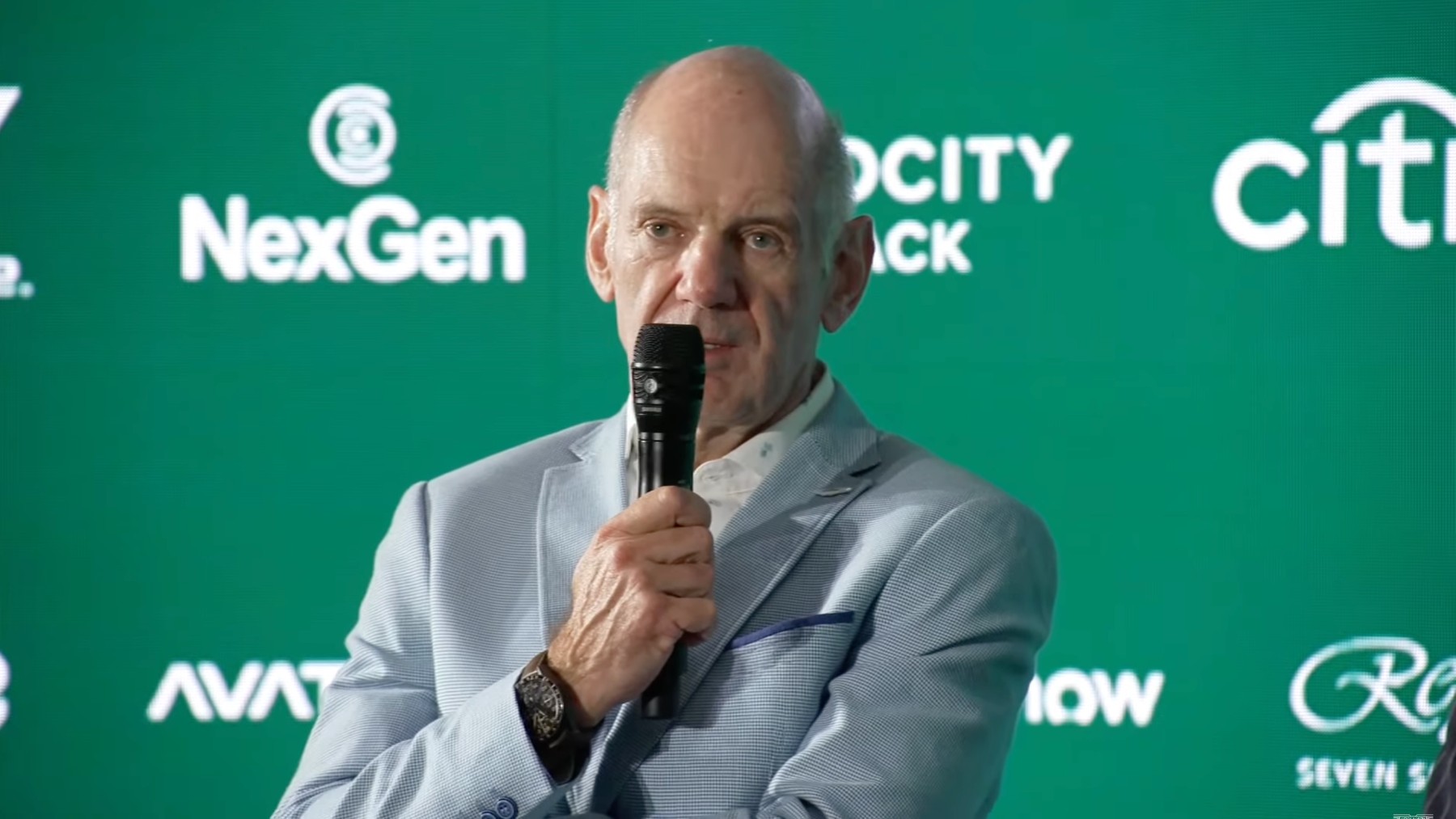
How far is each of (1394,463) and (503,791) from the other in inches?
106

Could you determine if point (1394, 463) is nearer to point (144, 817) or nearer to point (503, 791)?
point (503, 791)

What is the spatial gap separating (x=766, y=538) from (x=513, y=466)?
0.44 meters

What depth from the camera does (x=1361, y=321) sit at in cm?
386

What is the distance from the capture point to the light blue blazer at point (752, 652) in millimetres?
1925

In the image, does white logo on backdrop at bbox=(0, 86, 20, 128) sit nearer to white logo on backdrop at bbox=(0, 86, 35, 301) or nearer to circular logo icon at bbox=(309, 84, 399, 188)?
white logo on backdrop at bbox=(0, 86, 35, 301)

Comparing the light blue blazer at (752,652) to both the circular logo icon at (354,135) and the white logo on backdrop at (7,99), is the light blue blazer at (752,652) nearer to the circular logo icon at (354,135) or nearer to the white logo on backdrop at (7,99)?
the circular logo icon at (354,135)

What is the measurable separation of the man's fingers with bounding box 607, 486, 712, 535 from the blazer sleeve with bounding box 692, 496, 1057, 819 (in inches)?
12.2

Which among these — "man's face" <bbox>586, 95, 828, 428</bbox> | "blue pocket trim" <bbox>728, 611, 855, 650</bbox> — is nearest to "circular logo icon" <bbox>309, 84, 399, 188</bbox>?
"man's face" <bbox>586, 95, 828, 428</bbox>

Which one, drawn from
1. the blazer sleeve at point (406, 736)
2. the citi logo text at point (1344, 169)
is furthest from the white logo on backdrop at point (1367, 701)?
the blazer sleeve at point (406, 736)

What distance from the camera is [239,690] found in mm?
4082

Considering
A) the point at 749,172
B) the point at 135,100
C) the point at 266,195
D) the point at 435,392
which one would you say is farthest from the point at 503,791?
the point at 135,100

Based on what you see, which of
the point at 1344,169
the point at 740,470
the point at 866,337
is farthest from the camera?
the point at 866,337

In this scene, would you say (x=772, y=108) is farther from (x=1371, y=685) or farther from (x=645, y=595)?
(x=1371, y=685)

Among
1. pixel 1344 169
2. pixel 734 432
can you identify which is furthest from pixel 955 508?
pixel 1344 169
